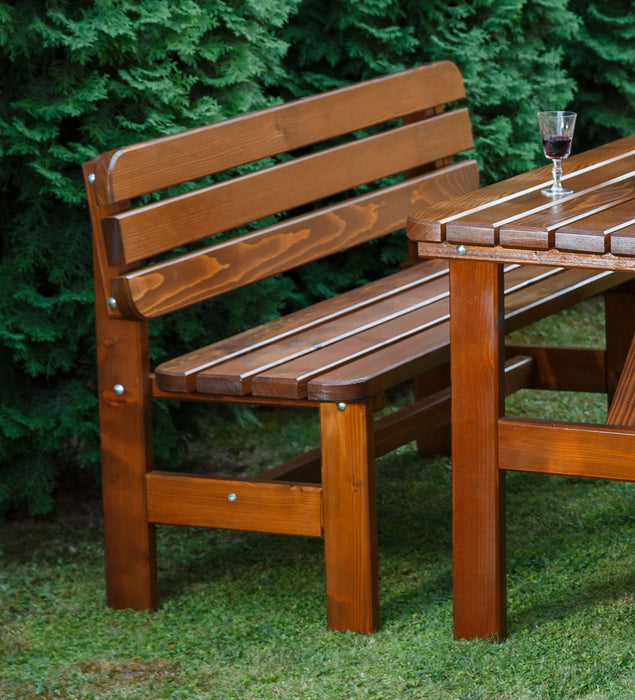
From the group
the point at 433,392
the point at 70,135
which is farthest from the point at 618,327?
the point at 70,135

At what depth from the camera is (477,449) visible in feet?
9.37

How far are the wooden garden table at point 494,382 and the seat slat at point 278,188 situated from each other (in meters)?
0.72

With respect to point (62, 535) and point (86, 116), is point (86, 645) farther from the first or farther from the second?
point (86, 116)

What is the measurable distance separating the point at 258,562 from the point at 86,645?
0.68 m

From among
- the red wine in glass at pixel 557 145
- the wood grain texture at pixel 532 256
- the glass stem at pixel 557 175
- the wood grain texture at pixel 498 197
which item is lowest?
the wood grain texture at pixel 532 256

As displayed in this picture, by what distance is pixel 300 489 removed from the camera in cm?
305

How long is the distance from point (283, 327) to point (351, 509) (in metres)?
0.68

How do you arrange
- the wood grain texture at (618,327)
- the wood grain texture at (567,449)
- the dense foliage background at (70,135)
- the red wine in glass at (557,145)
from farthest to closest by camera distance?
the wood grain texture at (618,327) → the dense foliage background at (70,135) → the red wine in glass at (557,145) → the wood grain texture at (567,449)

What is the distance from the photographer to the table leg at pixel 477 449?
9.11 feet

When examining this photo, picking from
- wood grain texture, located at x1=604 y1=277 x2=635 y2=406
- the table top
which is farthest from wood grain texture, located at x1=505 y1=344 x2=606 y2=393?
the table top

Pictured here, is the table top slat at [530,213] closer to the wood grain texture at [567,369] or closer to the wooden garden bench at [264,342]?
the wooden garden bench at [264,342]

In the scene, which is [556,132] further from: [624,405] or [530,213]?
[624,405]

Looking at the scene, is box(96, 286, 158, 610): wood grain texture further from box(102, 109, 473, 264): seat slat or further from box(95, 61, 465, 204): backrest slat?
box(95, 61, 465, 204): backrest slat

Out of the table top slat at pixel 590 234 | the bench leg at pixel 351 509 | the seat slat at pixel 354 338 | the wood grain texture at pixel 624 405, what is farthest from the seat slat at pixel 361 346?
the table top slat at pixel 590 234
